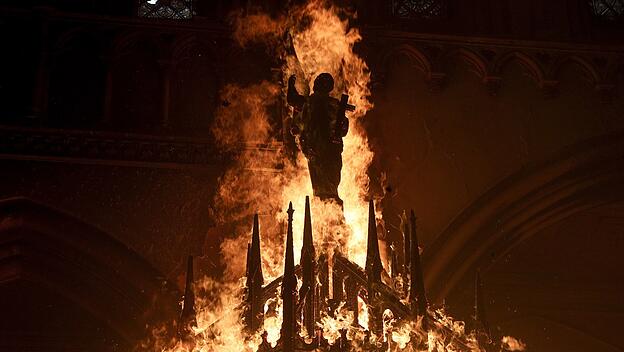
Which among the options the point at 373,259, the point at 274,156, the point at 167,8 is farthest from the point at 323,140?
the point at 167,8

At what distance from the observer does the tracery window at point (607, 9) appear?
25.4 ft

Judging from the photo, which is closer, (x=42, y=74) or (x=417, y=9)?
(x=42, y=74)

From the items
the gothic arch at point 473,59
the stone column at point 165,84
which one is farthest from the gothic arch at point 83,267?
the gothic arch at point 473,59

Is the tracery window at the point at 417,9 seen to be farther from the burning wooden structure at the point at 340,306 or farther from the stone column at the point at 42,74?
the burning wooden structure at the point at 340,306

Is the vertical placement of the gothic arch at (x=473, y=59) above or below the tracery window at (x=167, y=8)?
below

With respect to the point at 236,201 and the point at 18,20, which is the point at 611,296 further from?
the point at 18,20

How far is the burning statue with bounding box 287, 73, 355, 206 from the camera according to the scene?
12.0ft

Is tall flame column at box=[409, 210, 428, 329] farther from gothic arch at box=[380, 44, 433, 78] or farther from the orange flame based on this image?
gothic arch at box=[380, 44, 433, 78]

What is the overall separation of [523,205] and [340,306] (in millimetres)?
3712

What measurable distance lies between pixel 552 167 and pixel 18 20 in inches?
169

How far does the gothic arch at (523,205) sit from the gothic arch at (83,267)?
2.01m

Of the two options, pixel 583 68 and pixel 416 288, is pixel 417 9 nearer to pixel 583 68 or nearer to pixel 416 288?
pixel 583 68

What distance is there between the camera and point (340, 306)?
317 centimetres

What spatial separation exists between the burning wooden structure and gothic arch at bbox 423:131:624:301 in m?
2.75
